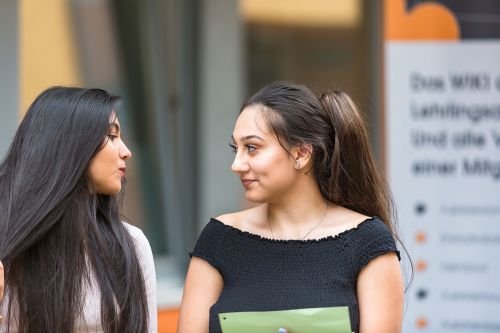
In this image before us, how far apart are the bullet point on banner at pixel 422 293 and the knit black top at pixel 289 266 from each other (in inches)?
89.6

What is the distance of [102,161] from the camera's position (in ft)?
10.5

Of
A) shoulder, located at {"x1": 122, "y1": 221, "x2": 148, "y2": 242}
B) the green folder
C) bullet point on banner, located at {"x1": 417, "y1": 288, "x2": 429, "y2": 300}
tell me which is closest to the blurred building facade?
bullet point on banner, located at {"x1": 417, "y1": 288, "x2": 429, "y2": 300}

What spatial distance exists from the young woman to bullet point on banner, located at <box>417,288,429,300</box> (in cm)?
217

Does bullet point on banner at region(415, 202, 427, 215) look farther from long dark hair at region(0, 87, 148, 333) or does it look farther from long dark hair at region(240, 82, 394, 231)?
long dark hair at region(0, 87, 148, 333)

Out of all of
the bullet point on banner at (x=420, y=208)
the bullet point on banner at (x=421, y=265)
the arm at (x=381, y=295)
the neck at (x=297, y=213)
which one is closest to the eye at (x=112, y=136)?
the neck at (x=297, y=213)

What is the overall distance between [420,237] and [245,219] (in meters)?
2.28

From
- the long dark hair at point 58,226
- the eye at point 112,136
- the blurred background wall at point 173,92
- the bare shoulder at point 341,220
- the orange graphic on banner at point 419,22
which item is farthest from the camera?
the blurred background wall at point 173,92

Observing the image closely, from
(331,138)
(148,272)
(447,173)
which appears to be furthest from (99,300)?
(447,173)

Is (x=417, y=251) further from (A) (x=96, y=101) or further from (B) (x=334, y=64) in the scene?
(A) (x=96, y=101)

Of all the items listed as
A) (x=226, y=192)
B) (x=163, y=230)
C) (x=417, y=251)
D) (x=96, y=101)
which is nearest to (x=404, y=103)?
(x=417, y=251)

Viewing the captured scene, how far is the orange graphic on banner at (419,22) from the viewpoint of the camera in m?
5.34

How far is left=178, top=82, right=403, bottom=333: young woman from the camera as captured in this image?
3.21 m

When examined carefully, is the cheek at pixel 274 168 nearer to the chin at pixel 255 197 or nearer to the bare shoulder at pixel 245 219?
the chin at pixel 255 197

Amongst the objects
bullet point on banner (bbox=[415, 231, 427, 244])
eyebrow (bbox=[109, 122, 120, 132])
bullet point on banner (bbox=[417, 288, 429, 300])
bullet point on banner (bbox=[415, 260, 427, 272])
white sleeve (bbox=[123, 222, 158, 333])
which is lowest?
bullet point on banner (bbox=[417, 288, 429, 300])
